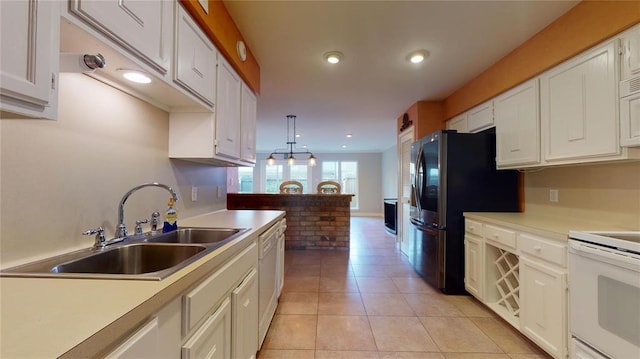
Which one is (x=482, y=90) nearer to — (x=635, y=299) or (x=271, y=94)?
(x=635, y=299)

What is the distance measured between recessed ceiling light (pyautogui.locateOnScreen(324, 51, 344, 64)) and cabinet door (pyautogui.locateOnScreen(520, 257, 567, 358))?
234 centimetres

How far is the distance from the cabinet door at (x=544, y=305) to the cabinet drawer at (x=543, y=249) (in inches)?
2.3

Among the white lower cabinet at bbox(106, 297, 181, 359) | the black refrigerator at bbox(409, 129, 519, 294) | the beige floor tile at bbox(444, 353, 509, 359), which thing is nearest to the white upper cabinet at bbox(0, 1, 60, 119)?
the white lower cabinet at bbox(106, 297, 181, 359)

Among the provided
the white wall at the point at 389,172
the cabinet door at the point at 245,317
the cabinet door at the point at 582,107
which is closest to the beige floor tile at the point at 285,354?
the cabinet door at the point at 245,317

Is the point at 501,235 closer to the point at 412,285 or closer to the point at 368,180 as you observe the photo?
the point at 412,285

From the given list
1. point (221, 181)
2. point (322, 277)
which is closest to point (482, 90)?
point (322, 277)

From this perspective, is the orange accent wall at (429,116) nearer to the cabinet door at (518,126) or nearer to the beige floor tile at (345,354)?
the cabinet door at (518,126)

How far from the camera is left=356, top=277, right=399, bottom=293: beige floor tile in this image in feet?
9.15

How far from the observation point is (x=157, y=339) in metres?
0.69

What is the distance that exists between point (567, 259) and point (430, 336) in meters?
1.06

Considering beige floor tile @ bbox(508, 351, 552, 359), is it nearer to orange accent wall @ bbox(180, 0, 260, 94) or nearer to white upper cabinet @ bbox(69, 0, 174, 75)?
white upper cabinet @ bbox(69, 0, 174, 75)

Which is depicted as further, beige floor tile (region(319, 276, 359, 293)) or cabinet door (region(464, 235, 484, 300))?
beige floor tile (region(319, 276, 359, 293))

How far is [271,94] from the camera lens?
12.0ft

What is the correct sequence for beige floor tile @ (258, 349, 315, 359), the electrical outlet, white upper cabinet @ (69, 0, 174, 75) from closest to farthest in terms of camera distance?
white upper cabinet @ (69, 0, 174, 75)
beige floor tile @ (258, 349, 315, 359)
the electrical outlet
